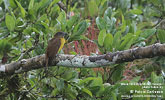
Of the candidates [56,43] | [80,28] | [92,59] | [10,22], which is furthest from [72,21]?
[92,59]

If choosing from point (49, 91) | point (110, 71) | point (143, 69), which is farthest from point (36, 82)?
point (143, 69)

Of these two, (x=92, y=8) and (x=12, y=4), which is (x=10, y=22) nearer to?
(x=12, y=4)

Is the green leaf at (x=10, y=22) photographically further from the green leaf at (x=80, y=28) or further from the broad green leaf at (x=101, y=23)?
the broad green leaf at (x=101, y=23)

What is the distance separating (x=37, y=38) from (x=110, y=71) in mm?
913

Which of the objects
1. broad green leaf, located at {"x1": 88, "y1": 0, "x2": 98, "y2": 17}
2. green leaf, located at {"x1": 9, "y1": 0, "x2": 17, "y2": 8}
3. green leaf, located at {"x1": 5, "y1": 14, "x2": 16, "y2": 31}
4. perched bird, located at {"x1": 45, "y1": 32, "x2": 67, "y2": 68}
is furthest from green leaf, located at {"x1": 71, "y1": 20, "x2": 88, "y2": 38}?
broad green leaf, located at {"x1": 88, "y1": 0, "x2": 98, "y2": 17}

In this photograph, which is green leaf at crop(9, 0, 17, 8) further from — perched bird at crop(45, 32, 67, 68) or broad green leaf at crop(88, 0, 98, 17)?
broad green leaf at crop(88, 0, 98, 17)

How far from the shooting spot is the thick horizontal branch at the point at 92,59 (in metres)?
2.21

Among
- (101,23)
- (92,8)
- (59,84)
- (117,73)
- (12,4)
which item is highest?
(92,8)

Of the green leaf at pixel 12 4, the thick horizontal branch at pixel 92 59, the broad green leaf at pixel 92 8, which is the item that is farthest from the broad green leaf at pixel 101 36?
the broad green leaf at pixel 92 8

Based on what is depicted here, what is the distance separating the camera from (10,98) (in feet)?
10.9

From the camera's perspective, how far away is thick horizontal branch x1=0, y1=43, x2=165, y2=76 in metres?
2.21

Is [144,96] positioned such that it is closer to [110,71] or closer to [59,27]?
[110,71]

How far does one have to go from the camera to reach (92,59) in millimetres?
2562

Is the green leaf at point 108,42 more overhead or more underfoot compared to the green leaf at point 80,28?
more underfoot
